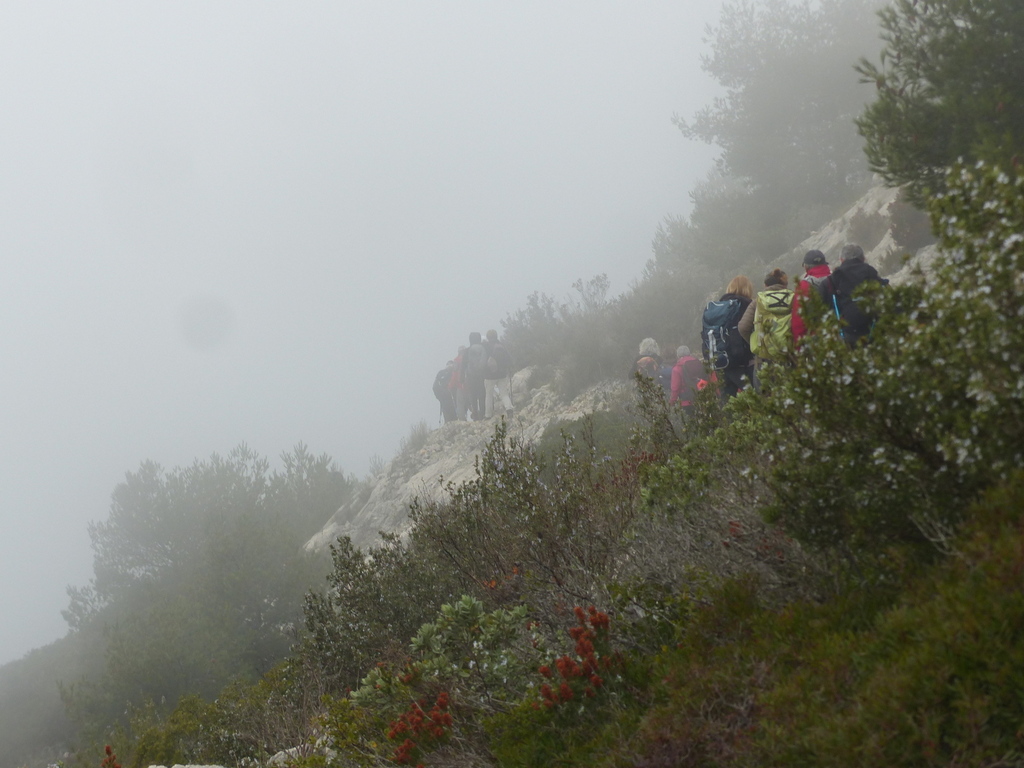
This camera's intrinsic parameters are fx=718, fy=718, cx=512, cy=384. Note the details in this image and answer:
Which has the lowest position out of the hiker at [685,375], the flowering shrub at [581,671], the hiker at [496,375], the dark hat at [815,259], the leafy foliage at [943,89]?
the flowering shrub at [581,671]

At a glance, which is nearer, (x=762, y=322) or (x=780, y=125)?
(x=762, y=322)

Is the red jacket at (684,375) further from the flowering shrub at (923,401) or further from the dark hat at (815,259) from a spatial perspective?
the flowering shrub at (923,401)

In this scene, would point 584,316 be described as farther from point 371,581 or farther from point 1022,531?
point 1022,531

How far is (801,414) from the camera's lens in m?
2.93

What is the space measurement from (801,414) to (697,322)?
14211 mm

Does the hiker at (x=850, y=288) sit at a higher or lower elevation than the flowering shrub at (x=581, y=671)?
higher

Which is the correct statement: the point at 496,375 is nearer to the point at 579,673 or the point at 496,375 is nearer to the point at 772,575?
the point at 579,673

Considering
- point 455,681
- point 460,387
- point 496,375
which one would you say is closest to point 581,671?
point 455,681

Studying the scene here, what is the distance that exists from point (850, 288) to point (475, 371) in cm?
1345

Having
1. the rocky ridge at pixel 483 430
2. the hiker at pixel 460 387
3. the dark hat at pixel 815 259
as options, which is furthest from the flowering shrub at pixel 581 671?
the hiker at pixel 460 387

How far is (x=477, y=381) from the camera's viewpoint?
18797 mm

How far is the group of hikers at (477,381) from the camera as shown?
1812cm

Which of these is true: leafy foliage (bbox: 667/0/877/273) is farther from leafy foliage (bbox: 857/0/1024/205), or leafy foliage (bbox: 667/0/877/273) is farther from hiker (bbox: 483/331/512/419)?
leafy foliage (bbox: 857/0/1024/205)

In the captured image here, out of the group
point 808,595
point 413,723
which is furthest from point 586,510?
point 808,595
